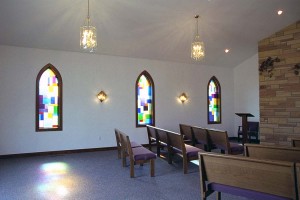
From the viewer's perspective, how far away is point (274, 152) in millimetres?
2969

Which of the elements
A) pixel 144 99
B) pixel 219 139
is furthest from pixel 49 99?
pixel 219 139

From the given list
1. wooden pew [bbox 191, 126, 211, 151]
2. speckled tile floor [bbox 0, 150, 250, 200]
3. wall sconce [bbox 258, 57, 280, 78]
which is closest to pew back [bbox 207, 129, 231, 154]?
wooden pew [bbox 191, 126, 211, 151]

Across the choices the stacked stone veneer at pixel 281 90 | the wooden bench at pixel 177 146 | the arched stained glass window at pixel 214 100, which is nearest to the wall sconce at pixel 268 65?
the stacked stone veneer at pixel 281 90

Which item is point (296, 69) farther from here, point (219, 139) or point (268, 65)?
point (219, 139)

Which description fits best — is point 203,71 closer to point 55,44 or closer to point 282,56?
point 282,56

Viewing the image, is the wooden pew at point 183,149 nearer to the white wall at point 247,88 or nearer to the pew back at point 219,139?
the pew back at point 219,139

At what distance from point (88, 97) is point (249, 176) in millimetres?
5332

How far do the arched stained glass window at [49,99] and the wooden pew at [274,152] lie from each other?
509 cm

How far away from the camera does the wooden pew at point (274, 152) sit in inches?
112

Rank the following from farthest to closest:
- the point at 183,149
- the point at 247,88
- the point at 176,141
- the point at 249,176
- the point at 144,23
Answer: the point at 247,88 → the point at 144,23 → the point at 176,141 → the point at 183,149 → the point at 249,176

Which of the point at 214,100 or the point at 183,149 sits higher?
the point at 214,100

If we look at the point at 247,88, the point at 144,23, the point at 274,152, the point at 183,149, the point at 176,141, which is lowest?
the point at 183,149

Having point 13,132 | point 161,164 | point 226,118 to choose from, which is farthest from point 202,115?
point 13,132

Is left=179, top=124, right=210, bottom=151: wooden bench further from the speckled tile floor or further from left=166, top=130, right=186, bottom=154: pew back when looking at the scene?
left=166, top=130, right=186, bottom=154: pew back
